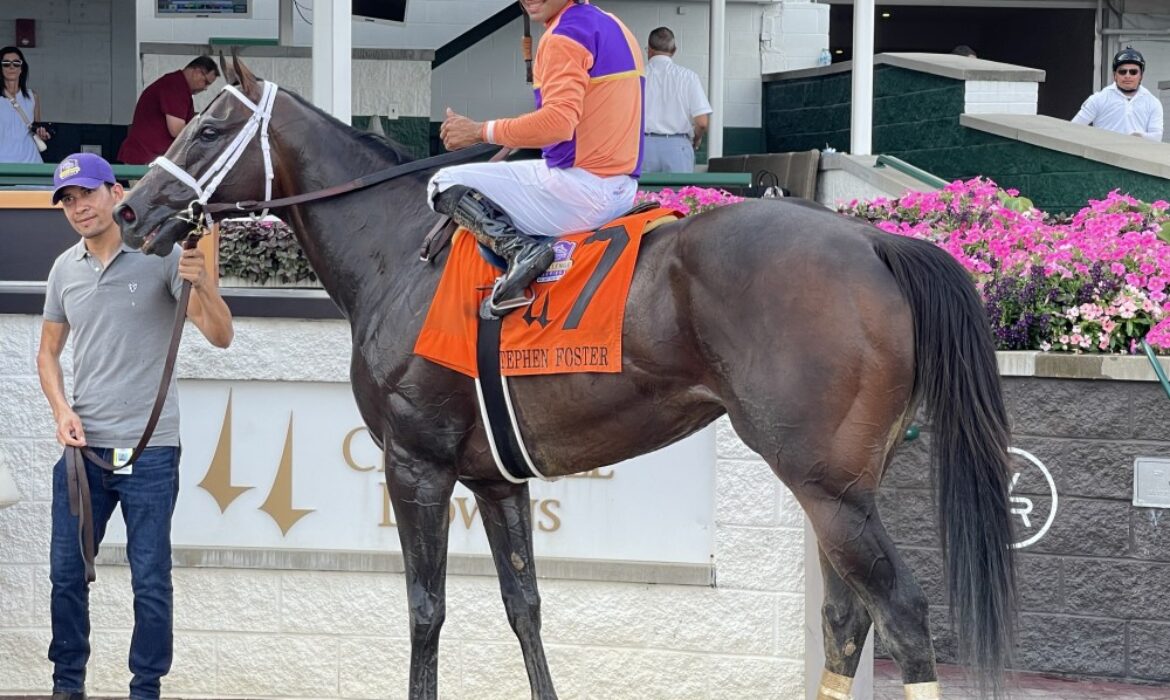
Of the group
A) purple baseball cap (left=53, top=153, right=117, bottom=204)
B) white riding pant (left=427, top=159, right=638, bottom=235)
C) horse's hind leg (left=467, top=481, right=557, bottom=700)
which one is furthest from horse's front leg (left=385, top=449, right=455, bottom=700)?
purple baseball cap (left=53, top=153, right=117, bottom=204)

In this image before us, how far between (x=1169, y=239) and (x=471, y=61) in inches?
374

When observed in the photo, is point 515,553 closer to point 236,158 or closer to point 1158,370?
point 236,158

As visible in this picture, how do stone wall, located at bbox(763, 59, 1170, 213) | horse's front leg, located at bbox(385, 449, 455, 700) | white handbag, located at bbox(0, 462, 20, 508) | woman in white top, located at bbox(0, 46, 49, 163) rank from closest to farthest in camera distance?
horse's front leg, located at bbox(385, 449, 455, 700)
white handbag, located at bbox(0, 462, 20, 508)
stone wall, located at bbox(763, 59, 1170, 213)
woman in white top, located at bbox(0, 46, 49, 163)

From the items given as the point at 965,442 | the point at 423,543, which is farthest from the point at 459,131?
the point at 965,442

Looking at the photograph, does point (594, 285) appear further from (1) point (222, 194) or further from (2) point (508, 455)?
(1) point (222, 194)

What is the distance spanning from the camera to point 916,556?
6.90m

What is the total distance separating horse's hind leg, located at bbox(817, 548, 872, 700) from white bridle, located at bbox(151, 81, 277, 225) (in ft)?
8.27

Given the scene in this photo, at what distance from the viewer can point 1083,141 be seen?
35.2 ft

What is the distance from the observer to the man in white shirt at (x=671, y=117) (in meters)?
11.9

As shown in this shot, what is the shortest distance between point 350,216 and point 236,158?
1.52 feet

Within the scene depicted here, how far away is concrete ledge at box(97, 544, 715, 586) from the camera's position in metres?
6.64

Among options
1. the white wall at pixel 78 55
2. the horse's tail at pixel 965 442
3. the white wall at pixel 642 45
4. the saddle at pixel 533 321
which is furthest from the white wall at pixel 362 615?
the white wall at pixel 78 55

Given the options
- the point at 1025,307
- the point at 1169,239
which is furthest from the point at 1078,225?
the point at 1025,307

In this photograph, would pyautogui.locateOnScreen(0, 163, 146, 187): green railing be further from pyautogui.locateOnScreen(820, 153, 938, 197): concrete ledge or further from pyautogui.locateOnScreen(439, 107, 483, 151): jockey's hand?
pyautogui.locateOnScreen(820, 153, 938, 197): concrete ledge
